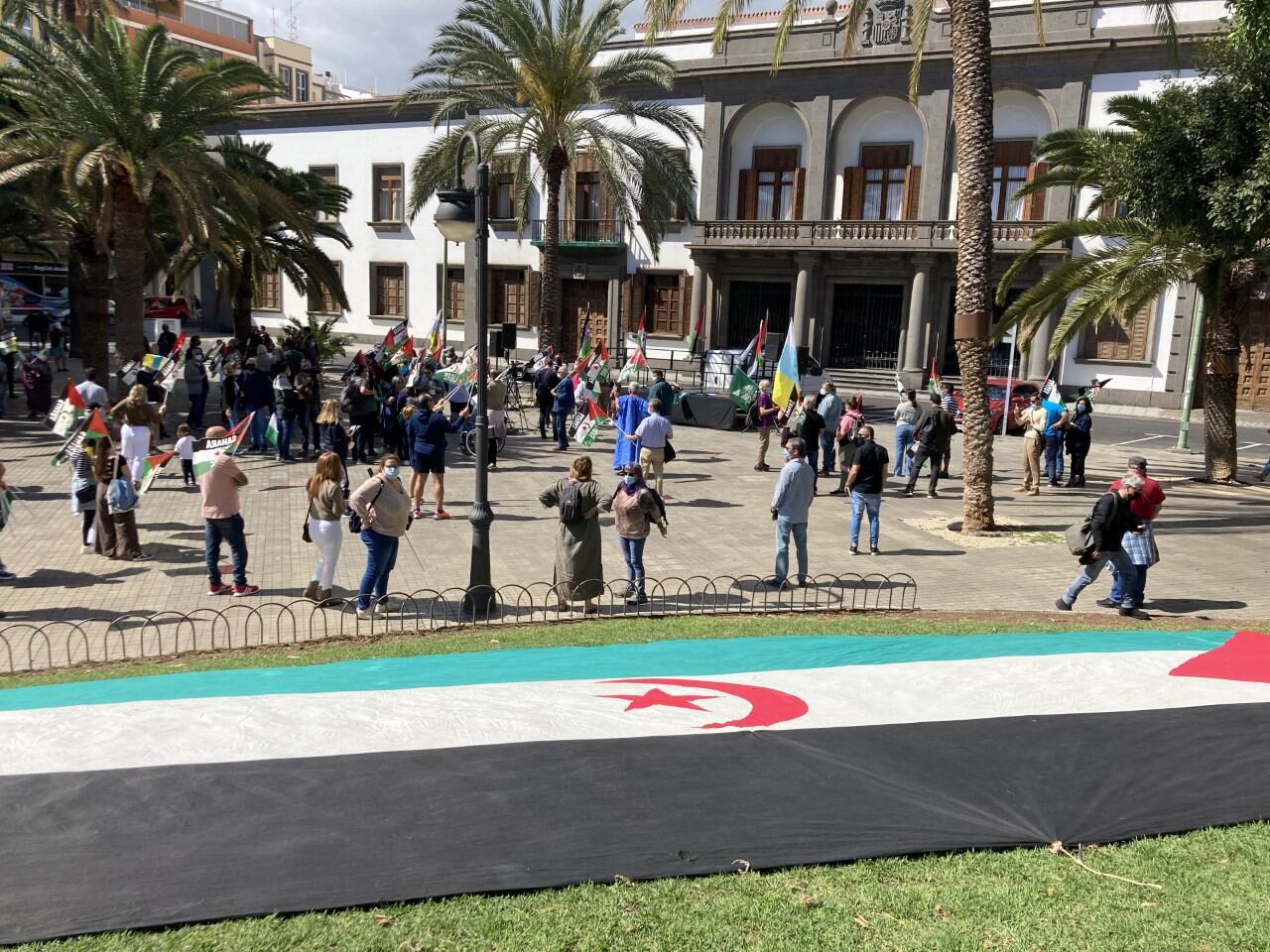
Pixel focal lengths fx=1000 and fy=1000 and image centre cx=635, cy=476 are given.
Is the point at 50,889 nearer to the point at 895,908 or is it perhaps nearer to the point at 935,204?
the point at 895,908

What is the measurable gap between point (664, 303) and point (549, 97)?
11.6 metres

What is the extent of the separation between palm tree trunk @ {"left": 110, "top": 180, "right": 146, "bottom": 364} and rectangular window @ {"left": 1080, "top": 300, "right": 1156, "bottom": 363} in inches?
1023

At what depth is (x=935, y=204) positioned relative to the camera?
32.2 m

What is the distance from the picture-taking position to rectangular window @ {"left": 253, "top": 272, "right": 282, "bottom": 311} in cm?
4344

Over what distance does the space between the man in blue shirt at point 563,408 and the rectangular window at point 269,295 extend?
94.2 feet

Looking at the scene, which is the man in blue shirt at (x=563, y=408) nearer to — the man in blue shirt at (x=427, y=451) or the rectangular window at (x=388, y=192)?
the man in blue shirt at (x=427, y=451)

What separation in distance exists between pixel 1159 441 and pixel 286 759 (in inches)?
961

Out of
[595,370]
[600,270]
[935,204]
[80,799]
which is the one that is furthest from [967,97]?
[600,270]

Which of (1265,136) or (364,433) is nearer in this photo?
(1265,136)

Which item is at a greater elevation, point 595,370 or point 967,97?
point 967,97

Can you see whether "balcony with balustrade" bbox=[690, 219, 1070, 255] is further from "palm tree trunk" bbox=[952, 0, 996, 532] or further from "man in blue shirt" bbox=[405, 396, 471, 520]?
"man in blue shirt" bbox=[405, 396, 471, 520]

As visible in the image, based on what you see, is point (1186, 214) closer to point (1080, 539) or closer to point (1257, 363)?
point (1080, 539)

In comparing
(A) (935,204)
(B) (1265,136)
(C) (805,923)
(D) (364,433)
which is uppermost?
(A) (935,204)

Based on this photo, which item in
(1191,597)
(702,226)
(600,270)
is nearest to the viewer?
(1191,597)
